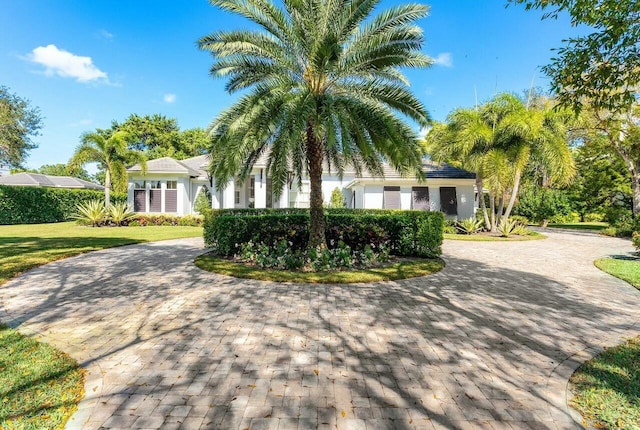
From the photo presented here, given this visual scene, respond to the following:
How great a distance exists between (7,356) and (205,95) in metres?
21.3

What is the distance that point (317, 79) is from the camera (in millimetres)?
8641

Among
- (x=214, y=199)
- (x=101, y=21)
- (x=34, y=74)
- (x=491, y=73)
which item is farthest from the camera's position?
(x=214, y=199)

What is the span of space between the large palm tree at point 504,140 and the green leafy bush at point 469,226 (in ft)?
7.21

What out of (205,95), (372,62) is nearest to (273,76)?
(372,62)

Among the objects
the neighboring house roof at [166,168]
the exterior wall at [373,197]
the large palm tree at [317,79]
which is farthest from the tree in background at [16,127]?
the exterior wall at [373,197]

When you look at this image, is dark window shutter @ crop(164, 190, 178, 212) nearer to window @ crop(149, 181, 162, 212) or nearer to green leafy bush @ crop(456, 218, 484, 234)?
window @ crop(149, 181, 162, 212)

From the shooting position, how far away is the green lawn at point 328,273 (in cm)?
768

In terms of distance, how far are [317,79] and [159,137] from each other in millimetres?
41115

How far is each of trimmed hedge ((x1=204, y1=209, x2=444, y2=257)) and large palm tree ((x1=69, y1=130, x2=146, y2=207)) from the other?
1478cm

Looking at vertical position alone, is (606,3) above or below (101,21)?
below

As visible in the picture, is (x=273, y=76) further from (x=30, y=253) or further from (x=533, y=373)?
(x=30, y=253)


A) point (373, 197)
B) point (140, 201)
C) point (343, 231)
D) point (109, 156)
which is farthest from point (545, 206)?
point (109, 156)

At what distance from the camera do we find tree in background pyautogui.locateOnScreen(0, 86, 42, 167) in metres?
24.5

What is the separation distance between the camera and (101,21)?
549 inches
